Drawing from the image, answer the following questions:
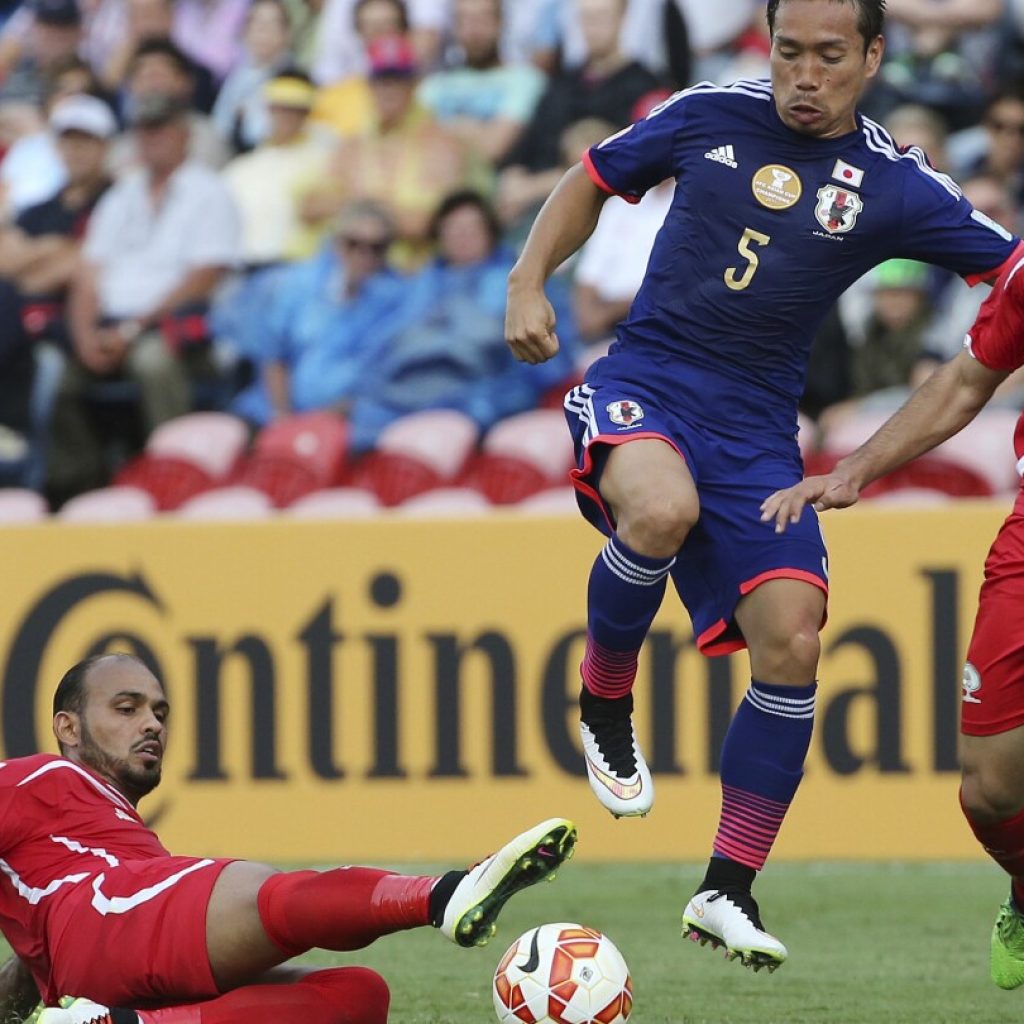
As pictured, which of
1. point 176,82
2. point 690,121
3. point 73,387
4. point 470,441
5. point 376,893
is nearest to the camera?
point 376,893

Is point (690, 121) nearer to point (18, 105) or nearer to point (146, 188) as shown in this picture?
point (146, 188)

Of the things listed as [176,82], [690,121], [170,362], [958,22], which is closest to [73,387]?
[170,362]

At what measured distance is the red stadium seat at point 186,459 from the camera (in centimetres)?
1013

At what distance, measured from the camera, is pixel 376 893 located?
4703 millimetres

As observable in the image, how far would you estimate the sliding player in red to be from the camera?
546cm

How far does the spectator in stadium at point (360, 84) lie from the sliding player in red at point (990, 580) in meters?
6.30

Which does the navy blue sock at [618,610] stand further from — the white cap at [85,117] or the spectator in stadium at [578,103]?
the white cap at [85,117]

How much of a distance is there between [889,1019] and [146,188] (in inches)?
269

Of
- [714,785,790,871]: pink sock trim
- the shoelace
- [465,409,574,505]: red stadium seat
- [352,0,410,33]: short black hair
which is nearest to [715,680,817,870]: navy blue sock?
[714,785,790,871]: pink sock trim

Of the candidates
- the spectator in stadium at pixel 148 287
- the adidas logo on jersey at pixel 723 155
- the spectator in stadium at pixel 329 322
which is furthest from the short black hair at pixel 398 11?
the adidas logo on jersey at pixel 723 155

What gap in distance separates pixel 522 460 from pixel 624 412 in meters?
4.36

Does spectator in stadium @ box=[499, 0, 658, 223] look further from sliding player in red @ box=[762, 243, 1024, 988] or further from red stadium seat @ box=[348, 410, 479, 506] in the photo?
sliding player in red @ box=[762, 243, 1024, 988]

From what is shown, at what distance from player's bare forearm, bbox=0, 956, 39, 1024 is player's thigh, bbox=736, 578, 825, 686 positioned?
6.27 feet

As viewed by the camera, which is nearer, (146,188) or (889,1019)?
(889,1019)
